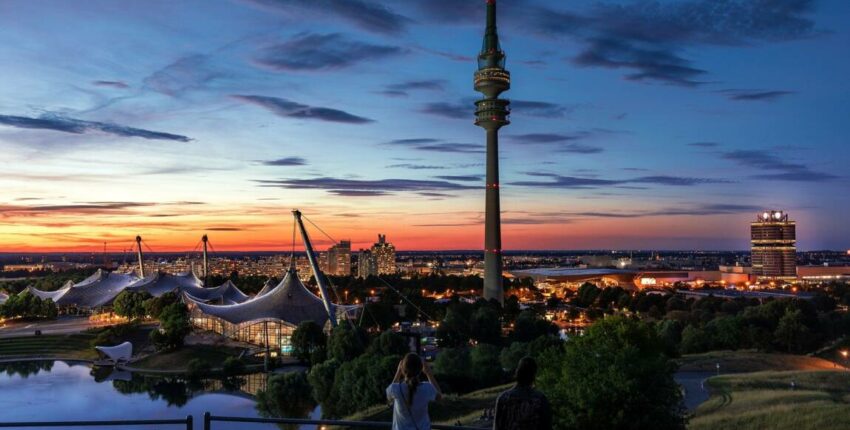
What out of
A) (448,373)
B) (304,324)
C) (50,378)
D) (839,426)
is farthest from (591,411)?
(50,378)

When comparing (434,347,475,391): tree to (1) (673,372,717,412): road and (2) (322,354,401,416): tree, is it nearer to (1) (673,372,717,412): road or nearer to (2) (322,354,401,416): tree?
(2) (322,354,401,416): tree

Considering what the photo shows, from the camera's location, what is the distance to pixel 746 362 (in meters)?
51.5

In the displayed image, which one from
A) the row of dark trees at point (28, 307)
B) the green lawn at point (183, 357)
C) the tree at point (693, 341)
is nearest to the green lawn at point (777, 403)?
the tree at point (693, 341)

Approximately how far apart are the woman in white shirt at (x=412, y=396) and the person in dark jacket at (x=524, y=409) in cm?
80

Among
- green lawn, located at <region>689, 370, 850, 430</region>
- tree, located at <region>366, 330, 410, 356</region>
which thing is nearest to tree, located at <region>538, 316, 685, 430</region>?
green lawn, located at <region>689, 370, 850, 430</region>

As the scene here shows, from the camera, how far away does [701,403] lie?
32688 millimetres

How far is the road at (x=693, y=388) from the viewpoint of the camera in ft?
110

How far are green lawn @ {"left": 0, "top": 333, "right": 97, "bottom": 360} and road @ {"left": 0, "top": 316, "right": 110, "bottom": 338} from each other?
10.5ft

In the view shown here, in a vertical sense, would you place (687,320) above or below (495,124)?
below

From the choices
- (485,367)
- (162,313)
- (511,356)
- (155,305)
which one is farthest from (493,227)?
(485,367)

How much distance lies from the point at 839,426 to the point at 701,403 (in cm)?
1230

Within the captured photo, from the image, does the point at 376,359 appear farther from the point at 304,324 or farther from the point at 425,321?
the point at 425,321

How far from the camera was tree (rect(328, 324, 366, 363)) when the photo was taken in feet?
164

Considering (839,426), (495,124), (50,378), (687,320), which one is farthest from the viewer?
(495,124)
